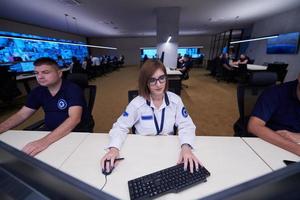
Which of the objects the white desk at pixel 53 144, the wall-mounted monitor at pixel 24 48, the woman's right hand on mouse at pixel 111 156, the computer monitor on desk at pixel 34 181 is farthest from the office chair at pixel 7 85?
the computer monitor on desk at pixel 34 181

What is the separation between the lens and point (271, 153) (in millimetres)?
920

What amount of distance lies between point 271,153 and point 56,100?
1.74 meters

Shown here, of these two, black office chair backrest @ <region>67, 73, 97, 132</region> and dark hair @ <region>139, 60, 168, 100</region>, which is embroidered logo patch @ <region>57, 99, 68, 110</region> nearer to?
black office chair backrest @ <region>67, 73, 97, 132</region>

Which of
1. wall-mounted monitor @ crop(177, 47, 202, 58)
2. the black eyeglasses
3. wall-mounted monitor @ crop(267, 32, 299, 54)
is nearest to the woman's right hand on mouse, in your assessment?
the black eyeglasses

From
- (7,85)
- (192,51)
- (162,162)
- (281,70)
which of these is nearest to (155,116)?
(162,162)

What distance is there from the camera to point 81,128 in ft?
5.21

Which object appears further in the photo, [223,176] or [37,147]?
[37,147]

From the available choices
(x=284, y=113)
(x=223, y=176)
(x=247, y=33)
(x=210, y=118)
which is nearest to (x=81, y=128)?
(x=223, y=176)

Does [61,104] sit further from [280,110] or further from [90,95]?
[280,110]

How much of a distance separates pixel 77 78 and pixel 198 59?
1351 cm

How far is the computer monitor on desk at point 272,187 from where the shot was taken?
300mm

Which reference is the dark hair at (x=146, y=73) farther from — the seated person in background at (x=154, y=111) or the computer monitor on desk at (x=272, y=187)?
the computer monitor on desk at (x=272, y=187)

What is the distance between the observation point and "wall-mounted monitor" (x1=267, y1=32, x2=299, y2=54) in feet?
18.1

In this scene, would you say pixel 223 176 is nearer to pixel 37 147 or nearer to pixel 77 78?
pixel 37 147
